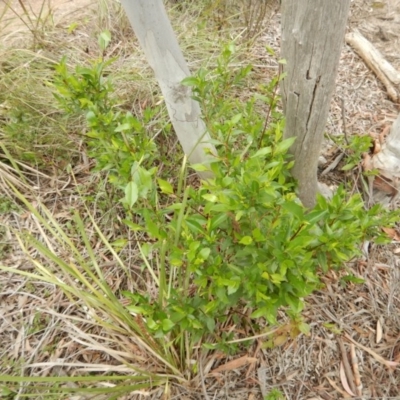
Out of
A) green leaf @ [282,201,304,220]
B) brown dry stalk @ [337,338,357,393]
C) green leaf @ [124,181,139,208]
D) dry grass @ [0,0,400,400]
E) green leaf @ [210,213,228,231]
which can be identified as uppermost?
green leaf @ [124,181,139,208]

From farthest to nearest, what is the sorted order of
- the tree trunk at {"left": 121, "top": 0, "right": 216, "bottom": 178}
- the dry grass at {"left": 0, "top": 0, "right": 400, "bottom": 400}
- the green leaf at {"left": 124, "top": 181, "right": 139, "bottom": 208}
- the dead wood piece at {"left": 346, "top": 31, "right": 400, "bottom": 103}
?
the dead wood piece at {"left": 346, "top": 31, "right": 400, "bottom": 103} < the dry grass at {"left": 0, "top": 0, "right": 400, "bottom": 400} < the tree trunk at {"left": 121, "top": 0, "right": 216, "bottom": 178} < the green leaf at {"left": 124, "top": 181, "right": 139, "bottom": 208}

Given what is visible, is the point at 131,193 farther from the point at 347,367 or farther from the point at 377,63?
the point at 377,63

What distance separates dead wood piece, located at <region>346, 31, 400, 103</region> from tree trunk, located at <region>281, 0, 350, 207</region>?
4.58 ft

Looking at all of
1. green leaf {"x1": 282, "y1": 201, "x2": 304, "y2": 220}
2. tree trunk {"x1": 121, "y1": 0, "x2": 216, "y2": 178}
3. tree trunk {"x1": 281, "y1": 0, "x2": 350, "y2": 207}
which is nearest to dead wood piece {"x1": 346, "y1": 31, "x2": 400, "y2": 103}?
tree trunk {"x1": 281, "y1": 0, "x2": 350, "y2": 207}

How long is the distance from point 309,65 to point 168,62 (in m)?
0.53

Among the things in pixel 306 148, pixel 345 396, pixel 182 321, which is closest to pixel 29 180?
pixel 182 321

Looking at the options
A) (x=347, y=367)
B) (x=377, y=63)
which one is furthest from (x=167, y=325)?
(x=377, y=63)

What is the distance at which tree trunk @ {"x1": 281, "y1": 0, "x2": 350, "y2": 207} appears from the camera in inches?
43.9

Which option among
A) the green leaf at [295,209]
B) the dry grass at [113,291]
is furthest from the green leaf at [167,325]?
the green leaf at [295,209]

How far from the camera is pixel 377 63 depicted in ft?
8.76

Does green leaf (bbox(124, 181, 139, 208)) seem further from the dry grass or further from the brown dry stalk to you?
the brown dry stalk

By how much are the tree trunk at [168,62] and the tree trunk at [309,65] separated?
388 mm

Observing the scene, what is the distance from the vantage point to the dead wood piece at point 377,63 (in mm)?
2576

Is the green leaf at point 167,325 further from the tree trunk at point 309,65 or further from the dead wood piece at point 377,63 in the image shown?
the dead wood piece at point 377,63
